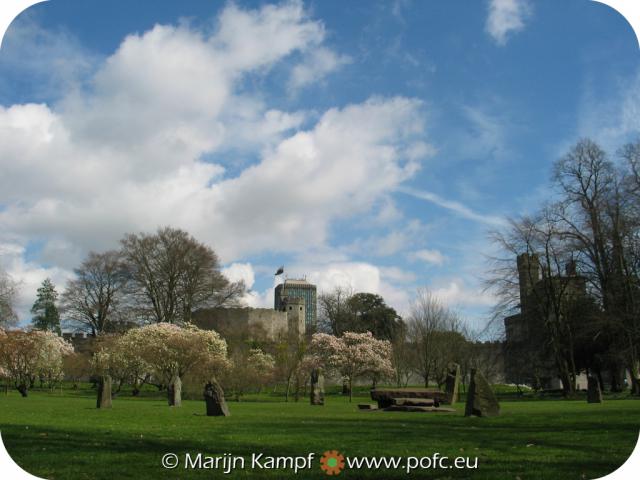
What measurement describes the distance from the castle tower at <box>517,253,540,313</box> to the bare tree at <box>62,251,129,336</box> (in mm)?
28807

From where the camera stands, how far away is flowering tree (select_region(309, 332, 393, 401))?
41.4 meters

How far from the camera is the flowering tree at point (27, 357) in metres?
31.5

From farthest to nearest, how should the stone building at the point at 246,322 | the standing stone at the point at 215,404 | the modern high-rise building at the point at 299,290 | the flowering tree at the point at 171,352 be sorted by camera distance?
the modern high-rise building at the point at 299,290 < the stone building at the point at 246,322 < the flowering tree at the point at 171,352 < the standing stone at the point at 215,404

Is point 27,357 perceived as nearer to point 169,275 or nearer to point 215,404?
point 169,275

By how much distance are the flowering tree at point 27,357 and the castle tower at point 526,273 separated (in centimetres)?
2584

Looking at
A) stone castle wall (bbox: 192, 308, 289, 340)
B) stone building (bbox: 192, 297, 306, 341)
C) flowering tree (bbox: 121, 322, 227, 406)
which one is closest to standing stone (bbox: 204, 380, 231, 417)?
flowering tree (bbox: 121, 322, 227, 406)

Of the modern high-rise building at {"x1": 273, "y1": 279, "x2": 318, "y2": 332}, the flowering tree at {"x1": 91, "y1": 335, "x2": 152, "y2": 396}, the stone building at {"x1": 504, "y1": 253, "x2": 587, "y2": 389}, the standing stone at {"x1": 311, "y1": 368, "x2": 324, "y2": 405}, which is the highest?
the modern high-rise building at {"x1": 273, "y1": 279, "x2": 318, "y2": 332}

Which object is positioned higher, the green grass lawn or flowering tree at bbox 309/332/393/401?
flowering tree at bbox 309/332/393/401

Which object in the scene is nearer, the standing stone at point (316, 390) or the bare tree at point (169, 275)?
the standing stone at point (316, 390)

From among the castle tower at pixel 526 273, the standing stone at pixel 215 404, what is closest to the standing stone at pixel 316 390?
the standing stone at pixel 215 404

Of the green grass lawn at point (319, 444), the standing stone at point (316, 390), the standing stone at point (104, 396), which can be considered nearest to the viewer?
the green grass lawn at point (319, 444)

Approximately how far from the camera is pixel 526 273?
107 feet

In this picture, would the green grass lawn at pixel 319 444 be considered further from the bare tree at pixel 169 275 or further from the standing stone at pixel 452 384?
the bare tree at pixel 169 275

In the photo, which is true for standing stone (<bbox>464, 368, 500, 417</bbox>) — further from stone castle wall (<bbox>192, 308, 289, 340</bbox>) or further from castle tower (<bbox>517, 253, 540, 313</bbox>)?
stone castle wall (<bbox>192, 308, 289, 340</bbox>)
